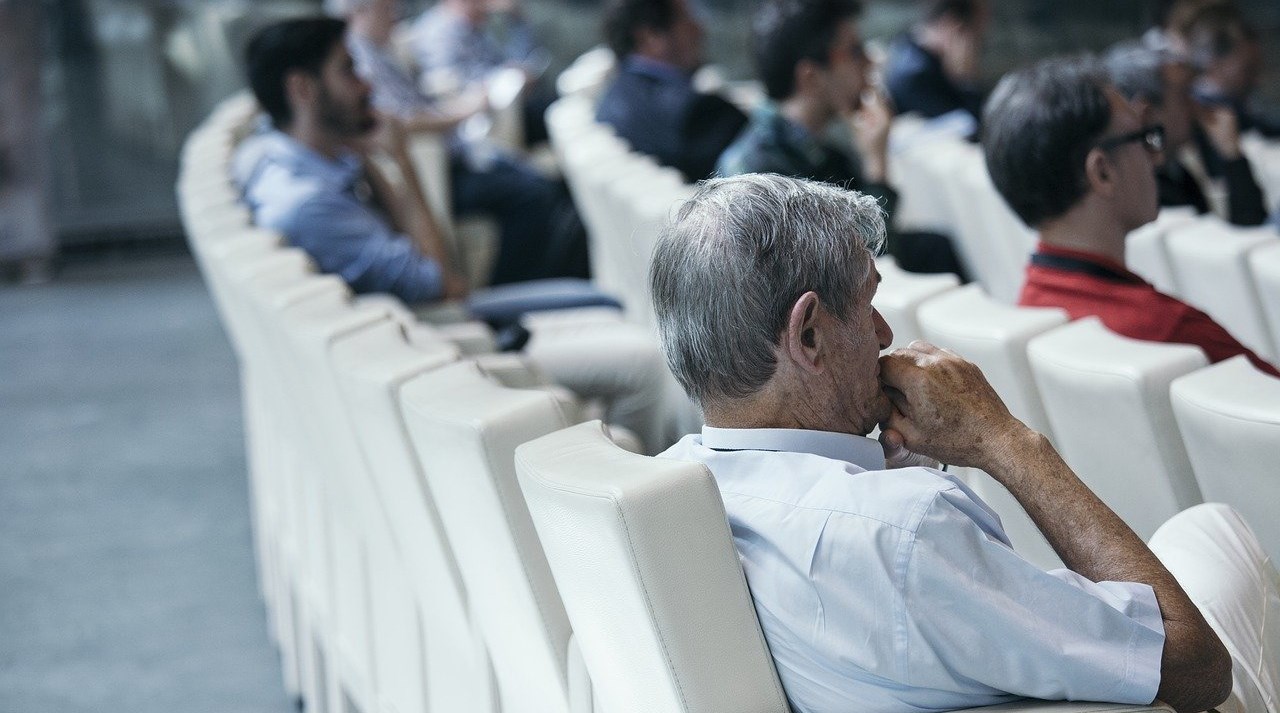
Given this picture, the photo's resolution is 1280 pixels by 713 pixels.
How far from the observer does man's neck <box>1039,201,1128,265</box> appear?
2594 mm

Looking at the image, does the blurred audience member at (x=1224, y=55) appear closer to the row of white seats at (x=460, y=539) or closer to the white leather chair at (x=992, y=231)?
the white leather chair at (x=992, y=231)

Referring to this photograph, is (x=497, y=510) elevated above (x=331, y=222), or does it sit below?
above

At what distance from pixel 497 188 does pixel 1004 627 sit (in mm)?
5303

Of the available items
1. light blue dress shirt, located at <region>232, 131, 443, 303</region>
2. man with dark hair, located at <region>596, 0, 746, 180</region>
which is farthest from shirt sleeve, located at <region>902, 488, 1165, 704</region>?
man with dark hair, located at <region>596, 0, 746, 180</region>

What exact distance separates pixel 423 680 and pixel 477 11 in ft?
19.0

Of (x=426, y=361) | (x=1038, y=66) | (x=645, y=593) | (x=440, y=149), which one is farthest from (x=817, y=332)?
(x=440, y=149)

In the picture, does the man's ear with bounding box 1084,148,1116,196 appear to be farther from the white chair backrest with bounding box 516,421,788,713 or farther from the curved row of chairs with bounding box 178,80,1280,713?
the white chair backrest with bounding box 516,421,788,713

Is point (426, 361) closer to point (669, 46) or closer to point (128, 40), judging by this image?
point (669, 46)

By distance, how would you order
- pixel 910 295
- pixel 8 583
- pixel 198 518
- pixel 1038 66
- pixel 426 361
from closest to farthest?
pixel 426 361, pixel 910 295, pixel 1038 66, pixel 8 583, pixel 198 518

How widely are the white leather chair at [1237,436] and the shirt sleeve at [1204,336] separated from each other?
2.07 ft

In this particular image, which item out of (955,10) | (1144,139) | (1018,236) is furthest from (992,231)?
(955,10)

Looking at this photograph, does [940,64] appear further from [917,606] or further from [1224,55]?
[917,606]

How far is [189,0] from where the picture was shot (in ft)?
31.1

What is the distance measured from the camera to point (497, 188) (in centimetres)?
645
